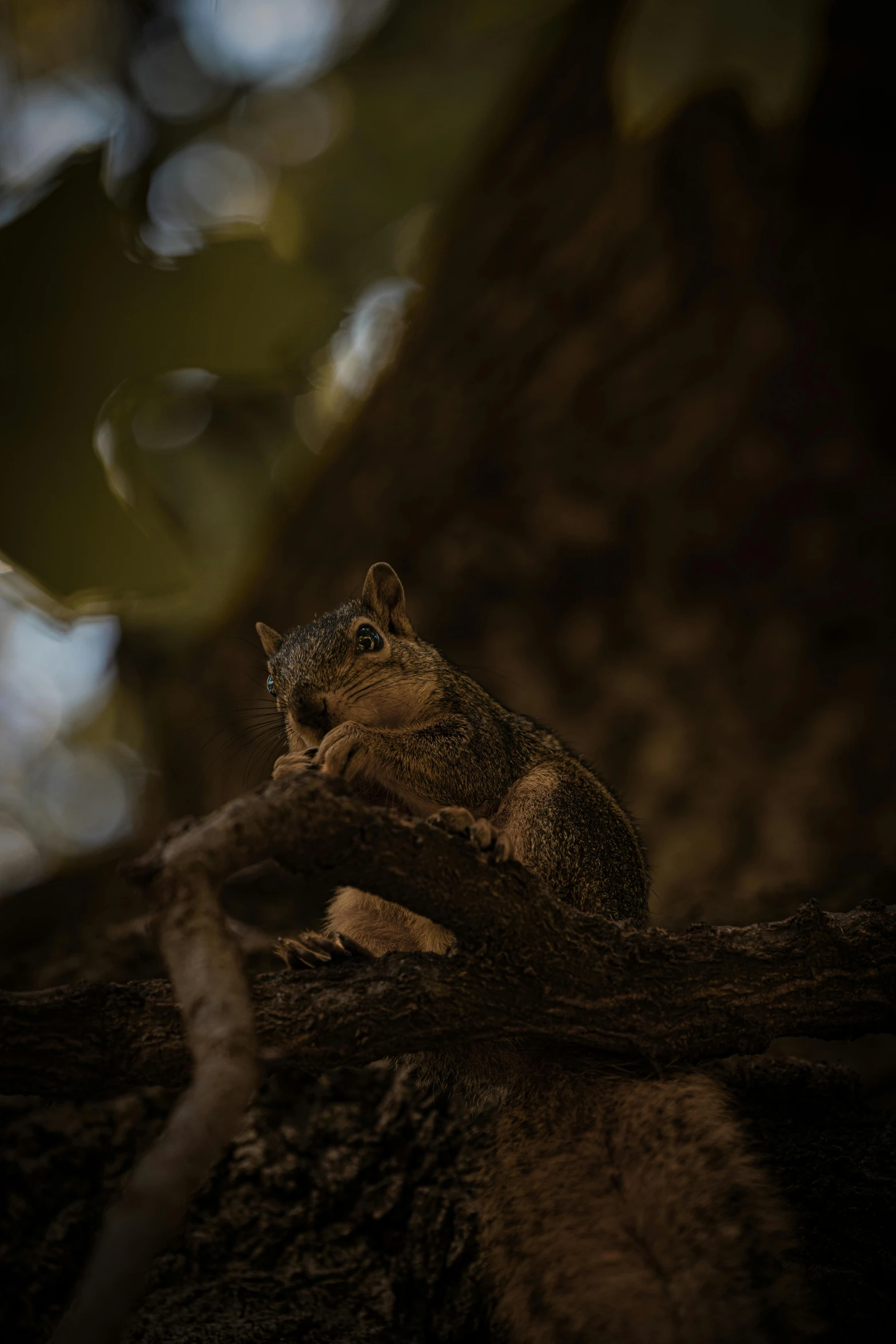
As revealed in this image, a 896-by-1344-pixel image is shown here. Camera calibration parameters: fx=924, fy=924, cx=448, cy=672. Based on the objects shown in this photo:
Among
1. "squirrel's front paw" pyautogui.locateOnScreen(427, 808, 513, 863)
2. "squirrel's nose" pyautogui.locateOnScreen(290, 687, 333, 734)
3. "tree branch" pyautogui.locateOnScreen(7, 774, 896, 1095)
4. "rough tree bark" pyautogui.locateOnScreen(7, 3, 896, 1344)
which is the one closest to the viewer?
"tree branch" pyautogui.locateOnScreen(7, 774, 896, 1095)

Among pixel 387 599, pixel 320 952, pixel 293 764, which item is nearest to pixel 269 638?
pixel 387 599

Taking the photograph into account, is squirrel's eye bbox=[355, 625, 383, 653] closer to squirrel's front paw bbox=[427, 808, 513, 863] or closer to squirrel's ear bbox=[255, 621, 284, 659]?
squirrel's ear bbox=[255, 621, 284, 659]

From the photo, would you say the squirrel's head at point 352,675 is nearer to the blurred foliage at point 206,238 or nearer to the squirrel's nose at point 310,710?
the squirrel's nose at point 310,710

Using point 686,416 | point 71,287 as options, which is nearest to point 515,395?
point 686,416

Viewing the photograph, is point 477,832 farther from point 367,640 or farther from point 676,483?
point 676,483

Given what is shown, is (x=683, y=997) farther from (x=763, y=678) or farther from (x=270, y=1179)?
(x=763, y=678)

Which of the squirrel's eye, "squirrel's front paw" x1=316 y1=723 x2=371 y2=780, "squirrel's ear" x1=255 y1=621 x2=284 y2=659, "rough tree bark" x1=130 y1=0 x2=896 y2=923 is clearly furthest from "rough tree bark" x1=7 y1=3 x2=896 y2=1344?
"squirrel's front paw" x1=316 y1=723 x2=371 y2=780
